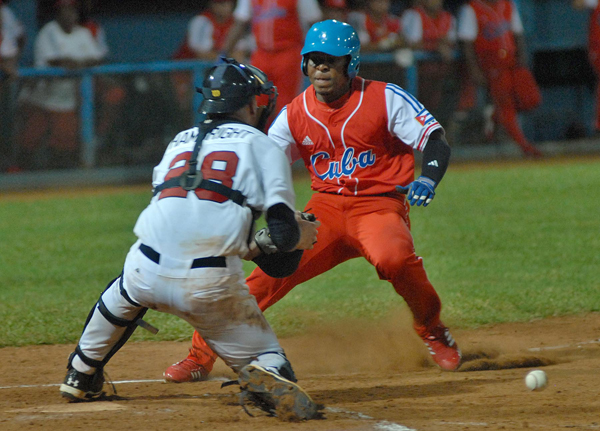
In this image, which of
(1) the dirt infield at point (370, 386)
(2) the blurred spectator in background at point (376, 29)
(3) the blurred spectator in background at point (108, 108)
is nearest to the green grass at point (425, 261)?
(1) the dirt infield at point (370, 386)

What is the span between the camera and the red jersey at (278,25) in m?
11.5

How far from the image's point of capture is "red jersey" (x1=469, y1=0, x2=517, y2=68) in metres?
14.1

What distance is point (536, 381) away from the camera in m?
4.32

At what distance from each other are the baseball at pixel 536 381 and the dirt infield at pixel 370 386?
36 millimetres

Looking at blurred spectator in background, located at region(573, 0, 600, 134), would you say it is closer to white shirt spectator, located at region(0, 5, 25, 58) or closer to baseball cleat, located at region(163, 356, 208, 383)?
white shirt spectator, located at region(0, 5, 25, 58)

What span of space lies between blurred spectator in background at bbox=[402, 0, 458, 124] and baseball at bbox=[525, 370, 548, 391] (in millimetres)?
9695

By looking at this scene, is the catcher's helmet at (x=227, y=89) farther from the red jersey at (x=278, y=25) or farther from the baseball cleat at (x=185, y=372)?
the red jersey at (x=278, y=25)

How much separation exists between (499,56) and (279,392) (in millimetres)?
11231

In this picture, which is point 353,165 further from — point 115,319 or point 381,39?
point 381,39

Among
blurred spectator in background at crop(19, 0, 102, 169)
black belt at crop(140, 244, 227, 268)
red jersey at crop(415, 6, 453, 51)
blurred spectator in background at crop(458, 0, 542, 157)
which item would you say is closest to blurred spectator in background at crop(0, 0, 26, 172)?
blurred spectator in background at crop(19, 0, 102, 169)

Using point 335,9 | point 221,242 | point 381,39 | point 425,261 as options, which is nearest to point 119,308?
point 221,242

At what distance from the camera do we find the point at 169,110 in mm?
12625

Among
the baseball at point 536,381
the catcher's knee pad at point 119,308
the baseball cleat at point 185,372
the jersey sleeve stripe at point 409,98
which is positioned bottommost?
the baseball cleat at point 185,372

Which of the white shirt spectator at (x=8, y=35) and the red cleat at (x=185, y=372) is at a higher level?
the white shirt spectator at (x=8, y=35)
